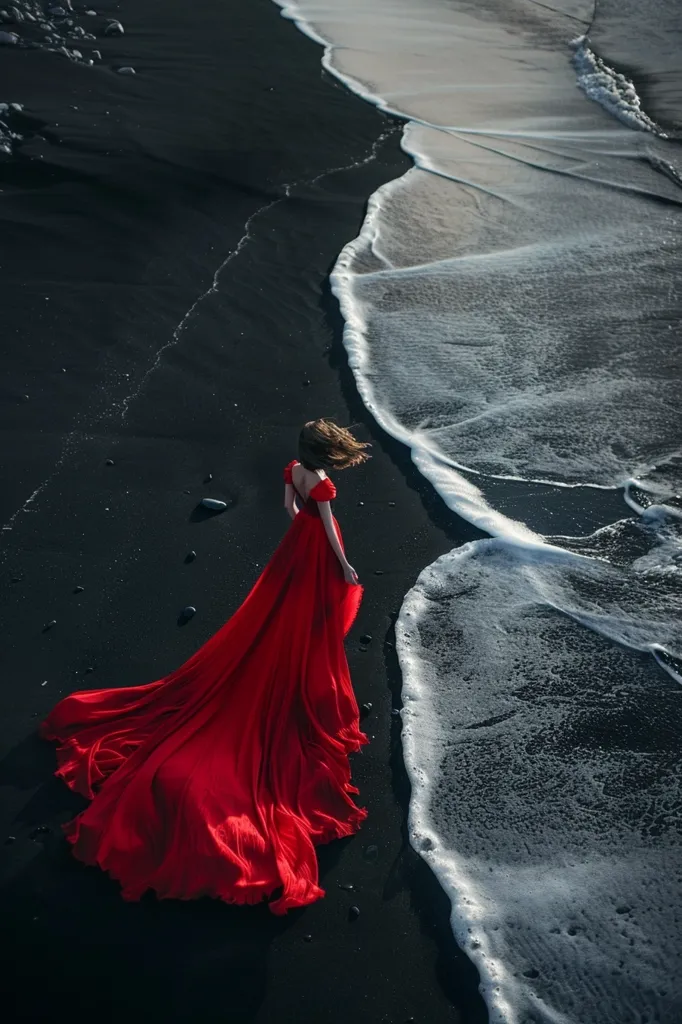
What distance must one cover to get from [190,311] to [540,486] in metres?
3.80

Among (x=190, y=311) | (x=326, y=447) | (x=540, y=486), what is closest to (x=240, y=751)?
(x=326, y=447)

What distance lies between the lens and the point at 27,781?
5.07m

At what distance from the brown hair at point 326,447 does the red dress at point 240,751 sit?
0.43ft

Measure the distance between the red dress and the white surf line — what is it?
1.98 meters

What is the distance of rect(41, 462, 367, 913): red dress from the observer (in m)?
4.60

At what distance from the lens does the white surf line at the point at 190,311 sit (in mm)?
6984

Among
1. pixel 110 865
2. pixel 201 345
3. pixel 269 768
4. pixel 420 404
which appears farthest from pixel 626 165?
pixel 110 865

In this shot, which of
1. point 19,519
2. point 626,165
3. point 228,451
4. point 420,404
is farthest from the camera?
point 626,165

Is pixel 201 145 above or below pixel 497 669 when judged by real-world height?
above

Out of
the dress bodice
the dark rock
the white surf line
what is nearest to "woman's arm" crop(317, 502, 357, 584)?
the dress bodice

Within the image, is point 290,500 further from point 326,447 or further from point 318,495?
point 326,447

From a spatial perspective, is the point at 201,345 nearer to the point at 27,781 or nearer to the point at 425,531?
the point at 425,531

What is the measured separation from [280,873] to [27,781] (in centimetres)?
150

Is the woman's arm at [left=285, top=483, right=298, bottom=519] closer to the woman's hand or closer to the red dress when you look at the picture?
the red dress
